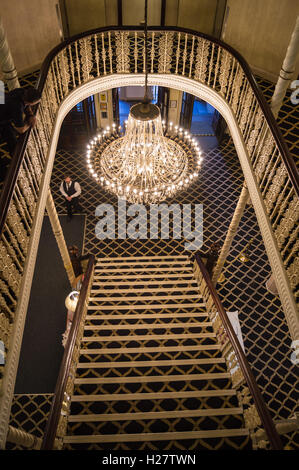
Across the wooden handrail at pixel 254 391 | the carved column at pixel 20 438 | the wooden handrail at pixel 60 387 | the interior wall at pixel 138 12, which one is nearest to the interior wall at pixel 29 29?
the interior wall at pixel 138 12

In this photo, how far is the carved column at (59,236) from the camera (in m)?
6.04

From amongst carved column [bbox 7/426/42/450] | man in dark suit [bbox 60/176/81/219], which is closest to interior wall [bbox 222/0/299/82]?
man in dark suit [bbox 60/176/81/219]

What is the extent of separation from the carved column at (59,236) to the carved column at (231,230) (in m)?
3.58

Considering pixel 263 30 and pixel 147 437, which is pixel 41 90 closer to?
pixel 147 437

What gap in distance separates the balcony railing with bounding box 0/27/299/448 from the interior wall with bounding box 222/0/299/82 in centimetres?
140

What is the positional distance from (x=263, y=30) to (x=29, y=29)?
5234 millimetres

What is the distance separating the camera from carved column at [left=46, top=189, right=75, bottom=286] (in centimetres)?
604

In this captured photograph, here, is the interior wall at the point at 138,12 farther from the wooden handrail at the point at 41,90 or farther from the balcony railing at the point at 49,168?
the wooden handrail at the point at 41,90

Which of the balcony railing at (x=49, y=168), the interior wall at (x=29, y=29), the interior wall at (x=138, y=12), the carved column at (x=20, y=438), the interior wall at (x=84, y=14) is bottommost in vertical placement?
the carved column at (x=20, y=438)

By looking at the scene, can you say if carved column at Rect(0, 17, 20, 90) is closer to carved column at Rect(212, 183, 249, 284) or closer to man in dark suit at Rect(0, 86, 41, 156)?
man in dark suit at Rect(0, 86, 41, 156)

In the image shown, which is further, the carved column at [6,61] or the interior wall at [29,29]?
the interior wall at [29,29]
